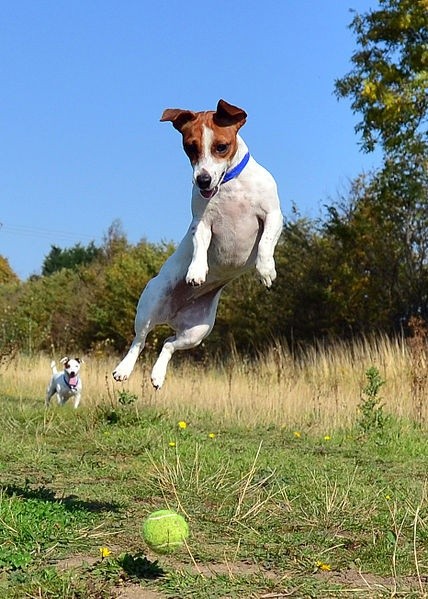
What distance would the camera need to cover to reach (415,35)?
14.7 m

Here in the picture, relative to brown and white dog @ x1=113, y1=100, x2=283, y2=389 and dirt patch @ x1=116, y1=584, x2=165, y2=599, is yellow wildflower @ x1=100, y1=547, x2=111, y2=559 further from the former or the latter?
brown and white dog @ x1=113, y1=100, x2=283, y2=389

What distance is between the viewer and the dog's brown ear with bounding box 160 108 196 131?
339 centimetres

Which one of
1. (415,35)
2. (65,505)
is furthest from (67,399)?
(415,35)

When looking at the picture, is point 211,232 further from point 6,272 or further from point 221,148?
point 6,272

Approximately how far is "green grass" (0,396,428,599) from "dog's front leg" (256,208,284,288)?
1416mm

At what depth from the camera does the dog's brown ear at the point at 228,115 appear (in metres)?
3.37

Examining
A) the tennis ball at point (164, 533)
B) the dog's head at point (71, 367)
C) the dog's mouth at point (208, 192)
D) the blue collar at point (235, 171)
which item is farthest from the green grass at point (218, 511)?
the dog's head at point (71, 367)

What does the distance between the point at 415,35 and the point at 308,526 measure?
1248 cm

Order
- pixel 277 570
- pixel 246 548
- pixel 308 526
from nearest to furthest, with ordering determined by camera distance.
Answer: pixel 277 570, pixel 246 548, pixel 308 526

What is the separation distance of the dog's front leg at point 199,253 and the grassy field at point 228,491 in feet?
4.52

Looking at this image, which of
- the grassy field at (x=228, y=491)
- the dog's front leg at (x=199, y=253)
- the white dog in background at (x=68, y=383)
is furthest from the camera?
the white dog in background at (x=68, y=383)

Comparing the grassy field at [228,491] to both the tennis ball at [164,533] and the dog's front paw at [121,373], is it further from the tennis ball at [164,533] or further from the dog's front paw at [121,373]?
the dog's front paw at [121,373]

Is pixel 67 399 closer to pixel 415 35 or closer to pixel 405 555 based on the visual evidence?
pixel 405 555

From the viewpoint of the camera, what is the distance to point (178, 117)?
11.1ft
